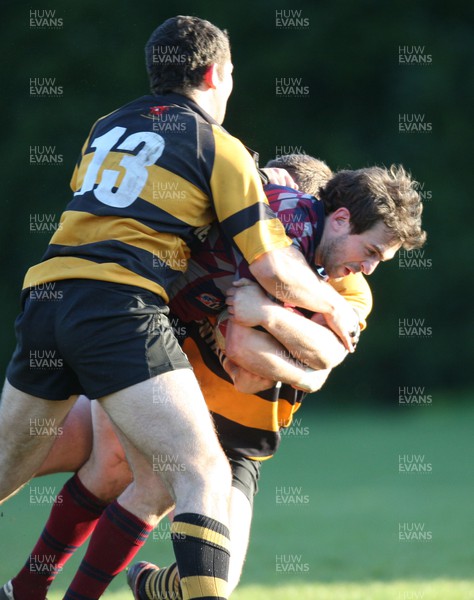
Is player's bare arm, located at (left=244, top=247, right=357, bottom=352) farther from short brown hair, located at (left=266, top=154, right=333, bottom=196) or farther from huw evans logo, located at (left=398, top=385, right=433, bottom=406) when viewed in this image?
huw evans logo, located at (left=398, top=385, right=433, bottom=406)

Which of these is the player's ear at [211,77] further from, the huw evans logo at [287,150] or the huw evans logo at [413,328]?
the huw evans logo at [413,328]

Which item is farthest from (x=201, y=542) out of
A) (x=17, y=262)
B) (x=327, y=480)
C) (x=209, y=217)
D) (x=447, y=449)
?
(x=17, y=262)

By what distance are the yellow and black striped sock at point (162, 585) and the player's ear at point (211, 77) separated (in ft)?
4.62

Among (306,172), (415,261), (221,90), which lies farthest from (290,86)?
(221,90)

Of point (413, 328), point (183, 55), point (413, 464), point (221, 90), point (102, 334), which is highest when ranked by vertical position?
point (183, 55)

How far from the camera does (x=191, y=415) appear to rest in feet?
8.39

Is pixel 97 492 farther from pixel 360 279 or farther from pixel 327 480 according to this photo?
pixel 327 480

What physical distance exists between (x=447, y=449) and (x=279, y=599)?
3473 mm

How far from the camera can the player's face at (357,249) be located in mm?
3020

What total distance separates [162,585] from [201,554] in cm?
70

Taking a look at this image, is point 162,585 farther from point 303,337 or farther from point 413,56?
point 413,56

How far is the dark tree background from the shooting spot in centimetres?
781

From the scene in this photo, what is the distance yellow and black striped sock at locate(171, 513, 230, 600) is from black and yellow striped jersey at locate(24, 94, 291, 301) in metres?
0.58

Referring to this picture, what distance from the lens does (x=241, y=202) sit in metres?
2.69
